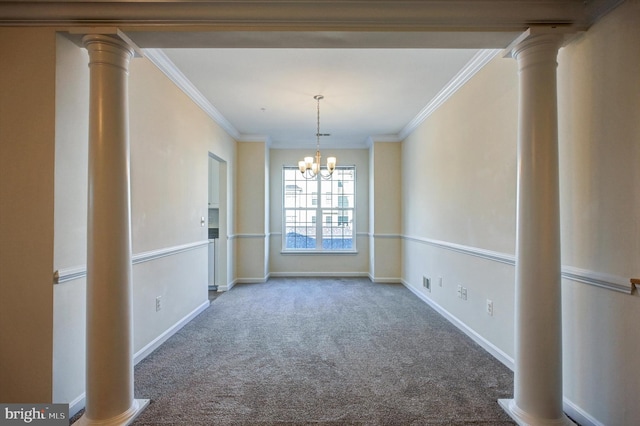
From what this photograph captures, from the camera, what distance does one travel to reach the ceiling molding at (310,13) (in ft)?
6.10

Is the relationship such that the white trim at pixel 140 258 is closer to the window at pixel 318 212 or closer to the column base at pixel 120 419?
the column base at pixel 120 419

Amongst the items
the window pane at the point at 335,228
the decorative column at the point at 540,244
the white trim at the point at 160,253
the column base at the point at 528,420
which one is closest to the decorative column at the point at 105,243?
the white trim at the point at 160,253

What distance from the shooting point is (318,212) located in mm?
6492

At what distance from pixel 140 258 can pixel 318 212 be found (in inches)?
162

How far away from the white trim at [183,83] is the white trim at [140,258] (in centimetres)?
167

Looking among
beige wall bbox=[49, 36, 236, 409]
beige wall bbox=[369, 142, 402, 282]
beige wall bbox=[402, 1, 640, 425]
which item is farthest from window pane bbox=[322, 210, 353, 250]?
beige wall bbox=[402, 1, 640, 425]

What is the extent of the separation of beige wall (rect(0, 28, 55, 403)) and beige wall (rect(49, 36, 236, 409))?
56mm

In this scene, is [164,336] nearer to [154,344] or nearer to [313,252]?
[154,344]

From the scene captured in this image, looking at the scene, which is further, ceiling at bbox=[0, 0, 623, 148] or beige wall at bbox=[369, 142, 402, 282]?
beige wall at bbox=[369, 142, 402, 282]

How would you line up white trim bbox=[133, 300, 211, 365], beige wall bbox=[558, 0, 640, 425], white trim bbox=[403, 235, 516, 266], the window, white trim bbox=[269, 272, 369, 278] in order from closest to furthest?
beige wall bbox=[558, 0, 640, 425], white trim bbox=[403, 235, 516, 266], white trim bbox=[133, 300, 211, 365], white trim bbox=[269, 272, 369, 278], the window

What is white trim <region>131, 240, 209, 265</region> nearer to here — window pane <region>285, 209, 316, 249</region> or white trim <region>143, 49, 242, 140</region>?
white trim <region>143, 49, 242, 140</region>

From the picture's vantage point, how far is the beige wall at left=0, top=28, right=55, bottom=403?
6.15 ft

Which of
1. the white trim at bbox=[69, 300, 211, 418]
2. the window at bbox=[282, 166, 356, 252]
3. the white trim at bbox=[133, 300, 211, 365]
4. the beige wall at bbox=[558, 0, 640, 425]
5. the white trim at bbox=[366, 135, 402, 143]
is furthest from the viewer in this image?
Answer: the window at bbox=[282, 166, 356, 252]

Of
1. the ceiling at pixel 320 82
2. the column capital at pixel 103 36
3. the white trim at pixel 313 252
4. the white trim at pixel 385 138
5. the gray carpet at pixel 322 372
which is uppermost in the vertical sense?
the ceiling at pixel 320 82
